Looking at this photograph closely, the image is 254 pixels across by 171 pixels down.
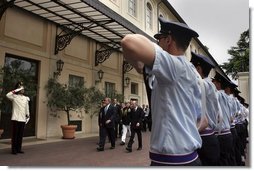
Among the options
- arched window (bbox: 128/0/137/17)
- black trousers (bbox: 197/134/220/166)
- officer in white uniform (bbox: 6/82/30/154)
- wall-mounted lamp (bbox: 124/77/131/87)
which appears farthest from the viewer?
wall-mounted lamp (bbox: 124/77/131/87)

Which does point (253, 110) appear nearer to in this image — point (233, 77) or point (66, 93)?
point (233, 77)

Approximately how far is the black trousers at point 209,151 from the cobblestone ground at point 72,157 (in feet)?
8.48

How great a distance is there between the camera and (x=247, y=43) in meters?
4.54

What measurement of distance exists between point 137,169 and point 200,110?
313cm

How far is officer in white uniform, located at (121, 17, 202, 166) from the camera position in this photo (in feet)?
5.01

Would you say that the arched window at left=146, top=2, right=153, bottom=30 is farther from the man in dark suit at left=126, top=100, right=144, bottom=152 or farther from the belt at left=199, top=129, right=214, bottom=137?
the belt at left=199, top=129, right=214, bottom=137

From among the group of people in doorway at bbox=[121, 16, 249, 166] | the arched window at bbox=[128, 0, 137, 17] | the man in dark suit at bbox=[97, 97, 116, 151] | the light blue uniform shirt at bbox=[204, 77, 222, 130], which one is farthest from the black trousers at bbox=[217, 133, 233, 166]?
the arched window at bbox=[128, 0, 137, 17]

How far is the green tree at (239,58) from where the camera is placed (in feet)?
15.0

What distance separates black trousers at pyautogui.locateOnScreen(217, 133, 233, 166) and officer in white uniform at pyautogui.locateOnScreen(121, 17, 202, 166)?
6.05 ft

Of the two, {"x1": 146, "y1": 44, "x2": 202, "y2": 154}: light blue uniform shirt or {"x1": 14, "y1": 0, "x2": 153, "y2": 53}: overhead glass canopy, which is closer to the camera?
{"x1": 146, "y1": 44, "x2": 202, "y2": 154}: light blue uniform shirt

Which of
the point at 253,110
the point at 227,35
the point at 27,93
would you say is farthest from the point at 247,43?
the point at 27,93

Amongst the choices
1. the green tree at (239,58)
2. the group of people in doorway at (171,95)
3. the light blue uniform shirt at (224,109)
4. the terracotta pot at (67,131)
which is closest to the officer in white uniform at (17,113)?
the terracotta pot at (67,131)

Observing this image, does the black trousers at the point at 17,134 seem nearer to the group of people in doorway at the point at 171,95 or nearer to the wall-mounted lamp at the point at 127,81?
the group of people in doorway at the point at 171,95

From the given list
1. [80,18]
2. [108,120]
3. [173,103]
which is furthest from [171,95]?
[80,18]
